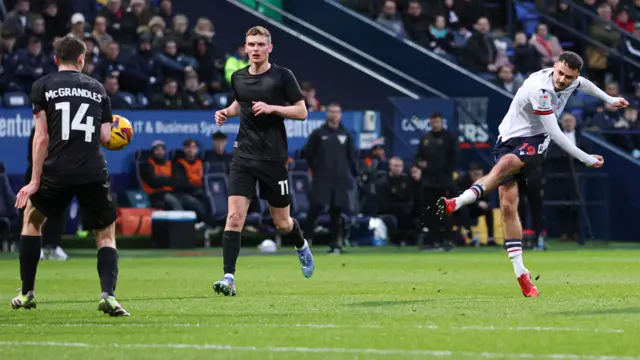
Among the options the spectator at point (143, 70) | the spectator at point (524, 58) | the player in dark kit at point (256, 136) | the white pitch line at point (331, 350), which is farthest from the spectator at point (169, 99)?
the white pitch line at point (331, 350)

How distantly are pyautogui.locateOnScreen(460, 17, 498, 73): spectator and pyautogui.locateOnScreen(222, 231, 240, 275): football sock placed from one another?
57.6 ft

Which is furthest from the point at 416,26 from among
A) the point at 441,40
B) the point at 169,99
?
the point at 169,99

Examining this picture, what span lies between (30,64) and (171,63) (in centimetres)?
301

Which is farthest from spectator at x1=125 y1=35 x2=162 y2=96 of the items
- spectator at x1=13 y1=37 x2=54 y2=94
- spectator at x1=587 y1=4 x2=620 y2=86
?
spectator at x1=587 y1=4 x2=620 y2=86

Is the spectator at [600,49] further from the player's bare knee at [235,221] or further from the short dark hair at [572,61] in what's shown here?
the player's bare knee at [235,221]

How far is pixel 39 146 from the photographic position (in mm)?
10414

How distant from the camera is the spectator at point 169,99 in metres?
25.8

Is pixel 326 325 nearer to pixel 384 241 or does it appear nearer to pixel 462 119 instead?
pixel 384 241

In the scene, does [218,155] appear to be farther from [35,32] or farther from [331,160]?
[35,32]

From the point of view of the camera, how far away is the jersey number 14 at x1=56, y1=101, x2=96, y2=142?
10422 millimetres

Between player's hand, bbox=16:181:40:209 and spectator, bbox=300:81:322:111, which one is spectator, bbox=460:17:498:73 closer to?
spectator, bbox=300:81:322:111

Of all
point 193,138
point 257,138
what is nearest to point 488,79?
point 193,138

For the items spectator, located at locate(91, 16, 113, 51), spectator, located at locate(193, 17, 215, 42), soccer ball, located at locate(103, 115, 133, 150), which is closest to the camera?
soccer ball, located at locate(103, 115, 133, 150)

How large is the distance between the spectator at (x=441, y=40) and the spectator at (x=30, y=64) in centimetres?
907
